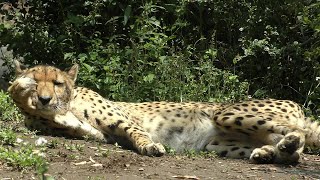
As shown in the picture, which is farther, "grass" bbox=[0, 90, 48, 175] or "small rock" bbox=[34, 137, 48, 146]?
"small rock" bbox=[34, 137, 48, 146]

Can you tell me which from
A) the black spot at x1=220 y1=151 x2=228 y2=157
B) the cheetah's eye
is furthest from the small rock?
the black spot at x1=220 y1=151 x2=228 y2=157

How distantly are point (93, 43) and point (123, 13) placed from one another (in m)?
0.66

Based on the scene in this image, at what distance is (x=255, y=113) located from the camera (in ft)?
21.9

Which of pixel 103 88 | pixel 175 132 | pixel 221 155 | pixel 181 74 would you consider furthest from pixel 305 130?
pixel 103 88

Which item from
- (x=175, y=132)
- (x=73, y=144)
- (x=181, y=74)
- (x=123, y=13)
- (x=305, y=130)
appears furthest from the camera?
(x=123, y=13)

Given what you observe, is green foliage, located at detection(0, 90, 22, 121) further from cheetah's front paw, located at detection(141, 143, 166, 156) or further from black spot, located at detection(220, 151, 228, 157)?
black spot, located at detection(220, 151, 228, 157)

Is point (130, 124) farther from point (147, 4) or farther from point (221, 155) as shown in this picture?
point (147, 4)

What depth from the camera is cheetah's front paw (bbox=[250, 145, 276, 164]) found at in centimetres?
609

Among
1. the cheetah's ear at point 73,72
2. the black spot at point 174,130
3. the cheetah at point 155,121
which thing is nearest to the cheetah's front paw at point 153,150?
the cheetah at point 155,121

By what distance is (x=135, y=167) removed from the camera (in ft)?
18.1

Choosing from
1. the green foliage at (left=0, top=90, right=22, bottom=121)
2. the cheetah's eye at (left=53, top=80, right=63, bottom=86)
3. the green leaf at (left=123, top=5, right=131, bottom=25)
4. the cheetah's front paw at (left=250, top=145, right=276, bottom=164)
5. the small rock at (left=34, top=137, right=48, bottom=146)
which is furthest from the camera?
the green leaf at (left=123, top=5, right=131, bottom=25)

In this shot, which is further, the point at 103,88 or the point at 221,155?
the point at 103,88

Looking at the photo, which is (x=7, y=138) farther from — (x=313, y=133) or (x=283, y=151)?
(x=313, y=133)

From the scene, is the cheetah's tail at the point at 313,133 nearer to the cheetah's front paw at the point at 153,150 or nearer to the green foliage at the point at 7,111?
the cheetah's front paw at the point at 153,150
